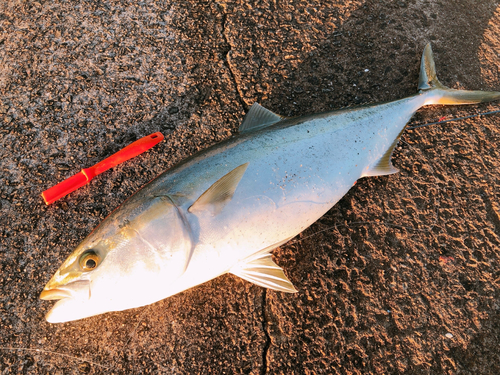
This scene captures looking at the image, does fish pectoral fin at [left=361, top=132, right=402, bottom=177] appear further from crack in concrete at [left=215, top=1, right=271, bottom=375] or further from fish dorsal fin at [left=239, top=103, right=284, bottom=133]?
crack in concrete at [left=215, top=1, right=271, bottom=375]

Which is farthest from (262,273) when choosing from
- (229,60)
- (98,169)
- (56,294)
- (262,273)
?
(229,60)

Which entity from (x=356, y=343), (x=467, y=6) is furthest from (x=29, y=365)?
(x=467, y=6)

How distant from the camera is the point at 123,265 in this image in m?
1.65

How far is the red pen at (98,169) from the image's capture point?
2.15m

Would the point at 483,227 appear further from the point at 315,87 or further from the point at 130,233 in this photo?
the point at 130,233

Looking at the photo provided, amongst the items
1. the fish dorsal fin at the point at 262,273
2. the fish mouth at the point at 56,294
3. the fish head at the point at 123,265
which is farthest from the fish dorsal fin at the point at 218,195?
the fish mouth at the point at 56,294

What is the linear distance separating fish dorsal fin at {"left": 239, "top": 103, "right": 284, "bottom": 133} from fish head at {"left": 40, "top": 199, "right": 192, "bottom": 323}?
854 millimetres

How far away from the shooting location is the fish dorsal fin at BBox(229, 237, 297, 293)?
76.4 inches

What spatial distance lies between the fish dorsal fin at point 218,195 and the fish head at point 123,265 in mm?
142

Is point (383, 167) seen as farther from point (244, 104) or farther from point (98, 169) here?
point (98, 169)

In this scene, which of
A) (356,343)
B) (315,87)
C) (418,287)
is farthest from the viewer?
(315,87)

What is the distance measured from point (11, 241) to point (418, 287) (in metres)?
2.82

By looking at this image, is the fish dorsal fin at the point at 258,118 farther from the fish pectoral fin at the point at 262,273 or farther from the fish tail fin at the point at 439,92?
the fish tail fin at the point at 439,92

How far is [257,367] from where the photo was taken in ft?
6.48
